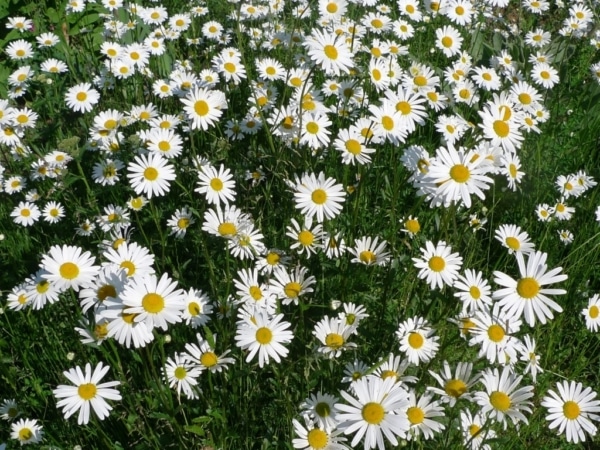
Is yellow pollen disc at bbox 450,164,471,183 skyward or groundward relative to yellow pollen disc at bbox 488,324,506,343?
skyward

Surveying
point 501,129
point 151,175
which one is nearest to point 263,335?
point 151,175

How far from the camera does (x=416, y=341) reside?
8.02ft

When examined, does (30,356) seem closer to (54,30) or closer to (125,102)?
(125,102)

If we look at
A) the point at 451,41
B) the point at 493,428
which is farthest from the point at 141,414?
the point at 451,41

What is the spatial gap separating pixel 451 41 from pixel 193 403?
143 inches

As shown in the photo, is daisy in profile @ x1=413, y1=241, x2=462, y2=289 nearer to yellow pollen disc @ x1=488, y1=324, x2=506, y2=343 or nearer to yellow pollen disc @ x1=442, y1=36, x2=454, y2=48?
yellow pollen disc @ x1=488, y1=324, x2=506, y2=343

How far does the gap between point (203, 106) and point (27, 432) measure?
6.52ft

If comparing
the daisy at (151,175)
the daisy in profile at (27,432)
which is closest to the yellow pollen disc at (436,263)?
the daisy at (151,175)

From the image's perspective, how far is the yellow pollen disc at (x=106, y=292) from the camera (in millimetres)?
2186

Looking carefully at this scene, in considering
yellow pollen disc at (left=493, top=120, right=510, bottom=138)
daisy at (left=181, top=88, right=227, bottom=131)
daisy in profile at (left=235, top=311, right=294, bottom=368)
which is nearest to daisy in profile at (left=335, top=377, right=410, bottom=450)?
daisy in profile at (left=235, top=311, right=294, bottom=368)

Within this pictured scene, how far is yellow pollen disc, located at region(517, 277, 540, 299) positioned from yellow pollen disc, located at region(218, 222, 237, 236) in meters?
1.35

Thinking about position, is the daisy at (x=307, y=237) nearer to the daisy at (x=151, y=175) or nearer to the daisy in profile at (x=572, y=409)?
the daisy at (x=151, y=175)

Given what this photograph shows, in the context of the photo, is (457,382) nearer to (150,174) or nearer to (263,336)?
(263,336)

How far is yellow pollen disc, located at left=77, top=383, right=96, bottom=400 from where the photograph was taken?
209 cm
